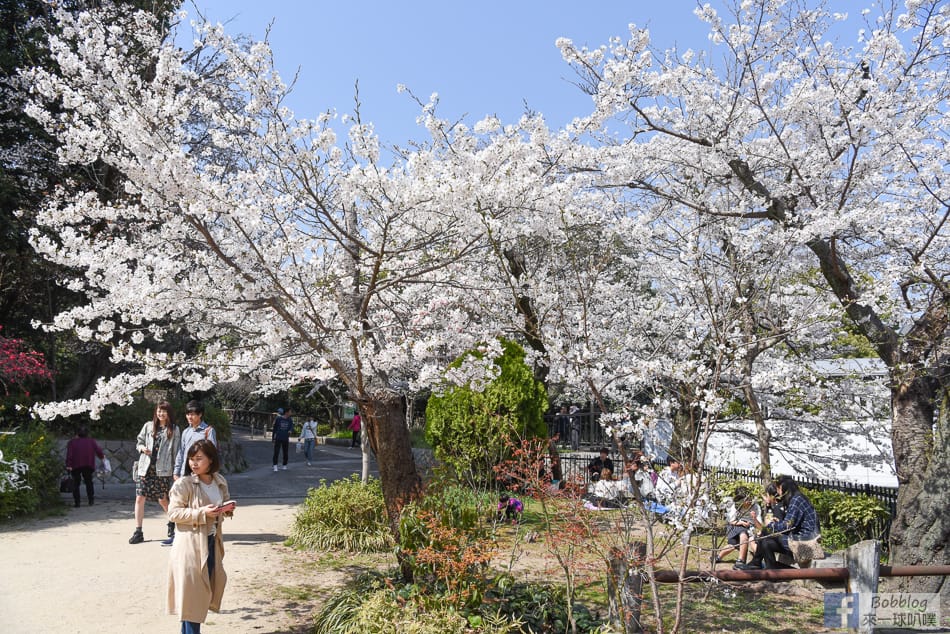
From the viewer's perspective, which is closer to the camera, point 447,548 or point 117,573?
point 447,548

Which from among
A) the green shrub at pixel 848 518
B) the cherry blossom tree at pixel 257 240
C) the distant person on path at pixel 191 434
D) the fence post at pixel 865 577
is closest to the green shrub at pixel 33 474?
the distant person on path at pixel 191 434

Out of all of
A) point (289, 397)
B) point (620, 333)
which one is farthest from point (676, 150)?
point (289, 397)

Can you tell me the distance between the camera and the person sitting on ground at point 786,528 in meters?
6.45

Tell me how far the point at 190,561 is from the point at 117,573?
2569mm

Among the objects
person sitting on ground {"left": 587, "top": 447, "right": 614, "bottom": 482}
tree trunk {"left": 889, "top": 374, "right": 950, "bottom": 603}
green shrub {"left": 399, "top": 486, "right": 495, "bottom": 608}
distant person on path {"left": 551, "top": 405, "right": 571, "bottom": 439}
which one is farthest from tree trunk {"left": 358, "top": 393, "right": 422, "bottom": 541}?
distant person on path {"left": 551, "top": 405, "right": 571, "bottom": 439}

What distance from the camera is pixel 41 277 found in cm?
1229

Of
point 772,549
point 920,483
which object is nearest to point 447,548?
point 772,549

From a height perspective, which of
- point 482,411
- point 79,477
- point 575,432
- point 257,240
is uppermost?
point 257,240

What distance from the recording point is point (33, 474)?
8602mm

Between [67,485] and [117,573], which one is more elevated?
[67,485]

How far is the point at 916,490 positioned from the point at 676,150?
457cm

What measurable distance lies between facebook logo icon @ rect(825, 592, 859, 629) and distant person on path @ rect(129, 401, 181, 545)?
6.30 meters

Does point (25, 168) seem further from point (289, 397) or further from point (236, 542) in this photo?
point (289, 397)

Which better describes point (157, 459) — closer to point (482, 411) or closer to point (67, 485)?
point (67, 485)
